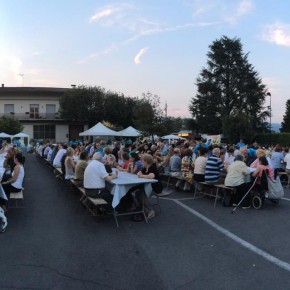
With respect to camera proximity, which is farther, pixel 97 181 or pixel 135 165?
pixel 135 165

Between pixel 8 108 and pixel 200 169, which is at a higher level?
pixel 8 108

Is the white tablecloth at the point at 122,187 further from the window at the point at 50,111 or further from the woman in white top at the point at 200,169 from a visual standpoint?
the window at the point at 50,111

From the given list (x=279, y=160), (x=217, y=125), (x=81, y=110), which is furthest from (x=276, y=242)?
(x=81, y=110)

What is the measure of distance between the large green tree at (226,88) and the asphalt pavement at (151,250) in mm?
44757

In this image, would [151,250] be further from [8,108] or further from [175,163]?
[8,108]

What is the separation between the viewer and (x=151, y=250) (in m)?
5.85

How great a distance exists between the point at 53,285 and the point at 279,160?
11.7 metres

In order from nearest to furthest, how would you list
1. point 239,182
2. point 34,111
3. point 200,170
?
1. point 239,182
2. point 200,170
3. point 34,111

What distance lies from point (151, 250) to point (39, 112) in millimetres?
59792

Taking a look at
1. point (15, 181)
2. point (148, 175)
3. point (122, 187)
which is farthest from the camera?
point (15, 181)

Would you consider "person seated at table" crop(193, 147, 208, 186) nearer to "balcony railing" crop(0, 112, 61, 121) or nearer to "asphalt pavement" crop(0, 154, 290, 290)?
"asphalt pavement" crop(0, 154, 290, 290)

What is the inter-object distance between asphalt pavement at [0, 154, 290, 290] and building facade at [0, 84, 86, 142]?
2139 inches

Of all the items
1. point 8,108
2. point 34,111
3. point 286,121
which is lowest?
point 286,121

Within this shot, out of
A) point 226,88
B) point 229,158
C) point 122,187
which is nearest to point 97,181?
point 122,187
